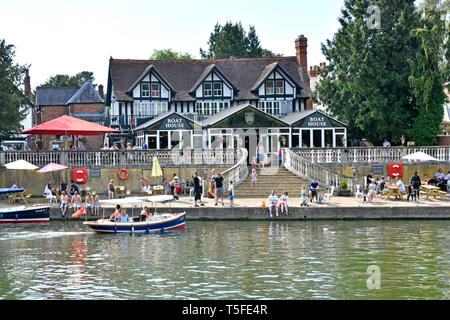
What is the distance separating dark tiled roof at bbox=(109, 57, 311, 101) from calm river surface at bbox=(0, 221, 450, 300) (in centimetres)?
2575

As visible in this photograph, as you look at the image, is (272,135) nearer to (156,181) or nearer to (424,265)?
(156,181)

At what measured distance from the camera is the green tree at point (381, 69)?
1938 inches

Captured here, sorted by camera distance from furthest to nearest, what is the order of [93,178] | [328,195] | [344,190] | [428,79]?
[428,79], [93,178], [344,190], [328,195]

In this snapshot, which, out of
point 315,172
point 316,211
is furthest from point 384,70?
point 316,211

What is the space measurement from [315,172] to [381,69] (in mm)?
14090

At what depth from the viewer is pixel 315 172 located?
128 feet

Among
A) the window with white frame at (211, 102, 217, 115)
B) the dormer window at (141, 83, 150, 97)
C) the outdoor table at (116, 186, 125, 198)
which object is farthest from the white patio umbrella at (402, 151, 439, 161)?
the dormer window at (141, 83, 150, 97)

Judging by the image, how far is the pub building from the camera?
4909 cm

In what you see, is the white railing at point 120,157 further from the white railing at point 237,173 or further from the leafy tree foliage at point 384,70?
the leafy tree foliage at point 384,70

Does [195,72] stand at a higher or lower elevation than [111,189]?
higher

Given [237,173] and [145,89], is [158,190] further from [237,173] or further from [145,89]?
[145,89]

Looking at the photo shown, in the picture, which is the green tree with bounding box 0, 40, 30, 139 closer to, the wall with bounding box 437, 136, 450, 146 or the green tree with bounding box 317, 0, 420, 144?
the green tree with bounding box 317, 0, 420, 144

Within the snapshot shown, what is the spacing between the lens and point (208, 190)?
37.0 metres

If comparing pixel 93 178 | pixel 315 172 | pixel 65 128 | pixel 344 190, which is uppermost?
pixel 65 128
